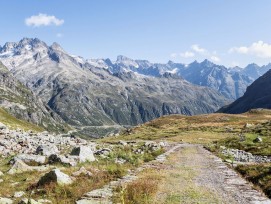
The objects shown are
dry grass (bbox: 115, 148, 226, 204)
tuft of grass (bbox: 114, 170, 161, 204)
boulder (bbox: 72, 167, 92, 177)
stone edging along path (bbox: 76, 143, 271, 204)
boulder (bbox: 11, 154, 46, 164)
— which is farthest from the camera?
boulder (bbox: 11, 154, 46, 164)

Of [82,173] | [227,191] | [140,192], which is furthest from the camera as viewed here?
[82,173]

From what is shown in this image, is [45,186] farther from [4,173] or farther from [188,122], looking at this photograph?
[188,122]

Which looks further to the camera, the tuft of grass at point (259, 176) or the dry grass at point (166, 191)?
the tuft of grass at point (259, 176)

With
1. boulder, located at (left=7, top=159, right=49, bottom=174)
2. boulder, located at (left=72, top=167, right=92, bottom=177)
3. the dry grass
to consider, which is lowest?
the dry grass

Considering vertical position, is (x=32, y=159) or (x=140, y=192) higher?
(x=32, y=159)

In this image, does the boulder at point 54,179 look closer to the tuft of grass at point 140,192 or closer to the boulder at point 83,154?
the tuft of grass at point 140,192

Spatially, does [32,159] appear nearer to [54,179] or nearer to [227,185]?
[54,179]

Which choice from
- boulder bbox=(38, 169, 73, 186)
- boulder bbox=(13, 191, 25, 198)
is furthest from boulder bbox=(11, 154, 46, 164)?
boulder bbox=(13, 191, 25, 198)

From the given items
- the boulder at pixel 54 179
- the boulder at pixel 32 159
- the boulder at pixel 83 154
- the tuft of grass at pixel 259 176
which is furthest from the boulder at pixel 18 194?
the tuft of grass at pixel 259 176

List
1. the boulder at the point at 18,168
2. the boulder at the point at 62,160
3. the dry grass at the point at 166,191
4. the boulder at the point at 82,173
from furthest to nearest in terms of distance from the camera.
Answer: the boulder at the point at 62,160
the boulder at the point at 18,168
the boulder at the point at 82,173
the dry grass at the point at 166,191

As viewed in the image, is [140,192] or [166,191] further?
[166,191]

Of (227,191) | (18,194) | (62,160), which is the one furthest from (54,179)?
(227,191)

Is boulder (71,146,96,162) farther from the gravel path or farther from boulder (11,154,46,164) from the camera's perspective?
the gravel path

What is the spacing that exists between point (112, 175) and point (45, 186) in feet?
18.1
